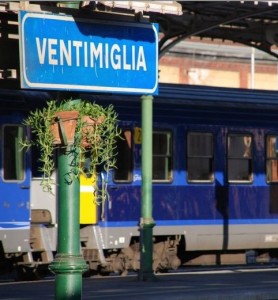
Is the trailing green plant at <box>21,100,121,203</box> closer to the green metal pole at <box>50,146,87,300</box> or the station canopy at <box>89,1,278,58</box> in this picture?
the green metal pole at <box>50,146,87,300</box>

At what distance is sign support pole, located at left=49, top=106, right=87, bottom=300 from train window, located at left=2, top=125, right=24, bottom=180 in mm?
10484

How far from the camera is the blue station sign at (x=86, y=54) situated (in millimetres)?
8297

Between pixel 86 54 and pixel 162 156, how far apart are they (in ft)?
41.1

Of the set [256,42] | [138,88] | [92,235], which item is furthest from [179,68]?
[138,88]

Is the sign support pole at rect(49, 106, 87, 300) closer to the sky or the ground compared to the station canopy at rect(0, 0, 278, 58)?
closer to the ground

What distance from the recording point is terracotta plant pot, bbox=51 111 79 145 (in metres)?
8.55

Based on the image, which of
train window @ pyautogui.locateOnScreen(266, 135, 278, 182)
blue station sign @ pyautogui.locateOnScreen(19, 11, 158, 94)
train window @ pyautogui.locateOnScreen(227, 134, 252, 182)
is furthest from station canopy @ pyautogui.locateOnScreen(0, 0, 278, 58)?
blue station sign @ pyautogui.locateOnScreen(19, 11, 158, 94)

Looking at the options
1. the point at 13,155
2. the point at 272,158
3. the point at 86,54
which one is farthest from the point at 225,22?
the point at 86,54

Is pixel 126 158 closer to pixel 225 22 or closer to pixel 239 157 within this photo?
pixel 239 157

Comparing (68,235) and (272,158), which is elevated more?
(272,158)

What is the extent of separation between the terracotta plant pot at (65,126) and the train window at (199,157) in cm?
1279

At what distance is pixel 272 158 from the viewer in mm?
22531

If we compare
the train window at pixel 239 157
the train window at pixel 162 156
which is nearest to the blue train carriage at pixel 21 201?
the train window at pixel 162 156

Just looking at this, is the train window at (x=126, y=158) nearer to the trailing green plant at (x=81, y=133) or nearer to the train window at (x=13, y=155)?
the train window at (x=13, y=155)
